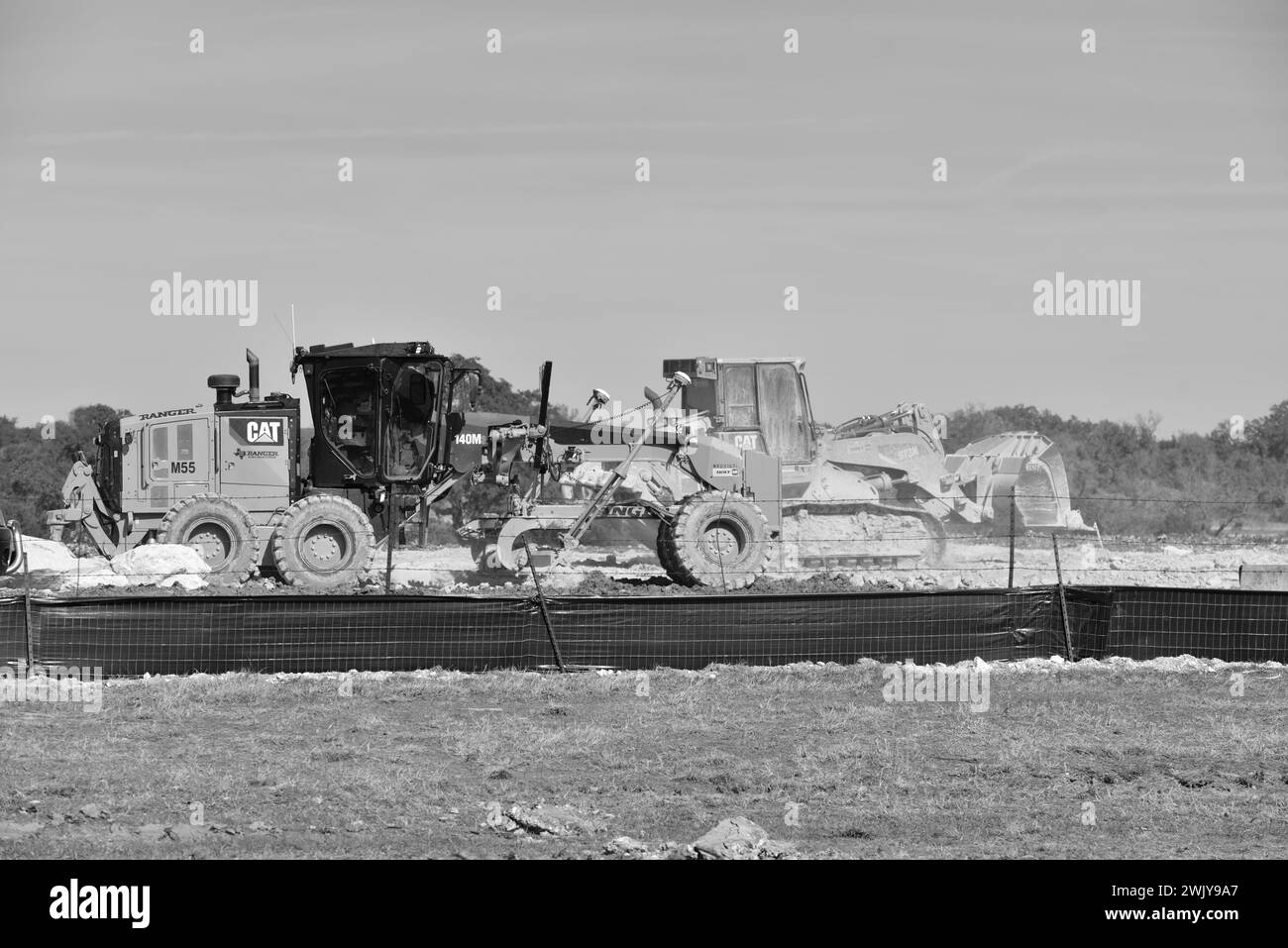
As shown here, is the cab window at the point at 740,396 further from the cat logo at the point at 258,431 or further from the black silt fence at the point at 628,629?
the black silt fence at the point at 628,629

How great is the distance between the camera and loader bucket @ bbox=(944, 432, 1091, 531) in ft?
94.7

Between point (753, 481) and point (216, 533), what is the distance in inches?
278

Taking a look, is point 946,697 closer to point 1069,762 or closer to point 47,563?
point 1069,762

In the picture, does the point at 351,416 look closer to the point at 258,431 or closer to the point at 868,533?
the point at 258,431

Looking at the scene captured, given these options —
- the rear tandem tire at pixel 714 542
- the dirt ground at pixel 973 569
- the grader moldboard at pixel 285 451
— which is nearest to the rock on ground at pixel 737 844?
the dirt ground at pixel 973 569

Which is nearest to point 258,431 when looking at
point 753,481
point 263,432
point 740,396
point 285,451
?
point 263,432

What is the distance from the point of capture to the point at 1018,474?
29031 mm

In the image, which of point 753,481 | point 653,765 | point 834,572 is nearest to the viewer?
point 653,765

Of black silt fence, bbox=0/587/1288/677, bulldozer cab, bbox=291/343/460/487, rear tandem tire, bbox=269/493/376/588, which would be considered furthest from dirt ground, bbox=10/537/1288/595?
black silt fence, bbox=0/587/1288/677

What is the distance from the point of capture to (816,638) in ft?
47.8

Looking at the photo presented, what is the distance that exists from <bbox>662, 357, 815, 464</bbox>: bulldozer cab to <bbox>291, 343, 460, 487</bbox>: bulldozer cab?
5538mm

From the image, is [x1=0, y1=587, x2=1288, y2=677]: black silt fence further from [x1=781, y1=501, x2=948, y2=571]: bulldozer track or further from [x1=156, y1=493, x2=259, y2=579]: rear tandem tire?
[x1=781, y1=501, x2=948, y2=571]: bulldozer track
